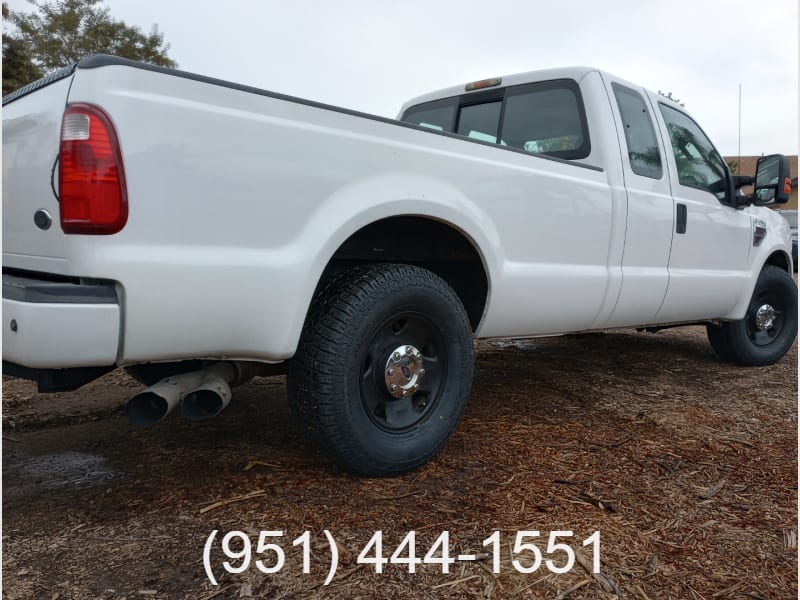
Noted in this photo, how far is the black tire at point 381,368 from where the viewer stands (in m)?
2.39

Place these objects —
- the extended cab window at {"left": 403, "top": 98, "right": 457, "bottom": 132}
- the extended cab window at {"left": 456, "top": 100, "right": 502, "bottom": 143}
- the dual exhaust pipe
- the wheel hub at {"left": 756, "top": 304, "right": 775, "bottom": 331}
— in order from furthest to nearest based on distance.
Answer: the wheel hub at {"left": 756, "top": 304, "right": 775, "bottom": 331}
the extended cab window at {"left": 403, "top": 98, "right": 457, "bottom": 132}
the extended cab window at {"left": 456, "top": 100, "right": 502, "bottom": 143}
the dual exhaust pipe

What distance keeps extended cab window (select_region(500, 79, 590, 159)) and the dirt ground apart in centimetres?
154

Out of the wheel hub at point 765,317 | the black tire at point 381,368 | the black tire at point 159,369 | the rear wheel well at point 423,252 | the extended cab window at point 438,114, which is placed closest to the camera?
the black tire at point 381,368

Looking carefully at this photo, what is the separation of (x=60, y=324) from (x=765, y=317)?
5.10 metres

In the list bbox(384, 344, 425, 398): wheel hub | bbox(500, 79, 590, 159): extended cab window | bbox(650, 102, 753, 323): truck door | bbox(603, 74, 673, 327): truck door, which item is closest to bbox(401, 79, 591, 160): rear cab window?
bbox(500, 79, 590, 159): extended cab window

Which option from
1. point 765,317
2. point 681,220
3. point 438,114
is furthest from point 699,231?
point 438,114

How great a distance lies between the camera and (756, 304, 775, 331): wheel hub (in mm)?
5108

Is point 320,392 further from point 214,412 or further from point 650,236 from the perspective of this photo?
point 650,236

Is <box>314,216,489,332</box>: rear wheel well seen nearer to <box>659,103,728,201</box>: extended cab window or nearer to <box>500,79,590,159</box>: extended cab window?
<box>500,79,590,159</box>: extended cab window

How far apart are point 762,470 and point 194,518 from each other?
7.85ft

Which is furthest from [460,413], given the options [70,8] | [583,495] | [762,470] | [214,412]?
[70,8]

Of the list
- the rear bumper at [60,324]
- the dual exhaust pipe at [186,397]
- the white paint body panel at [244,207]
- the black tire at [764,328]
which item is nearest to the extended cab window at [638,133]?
the white paint body panel at [244,207]

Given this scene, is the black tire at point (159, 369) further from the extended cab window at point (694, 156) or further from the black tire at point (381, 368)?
the extended cab window at point (694, 156)

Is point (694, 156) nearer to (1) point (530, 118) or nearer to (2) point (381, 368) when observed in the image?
(1) point (530, 118)
